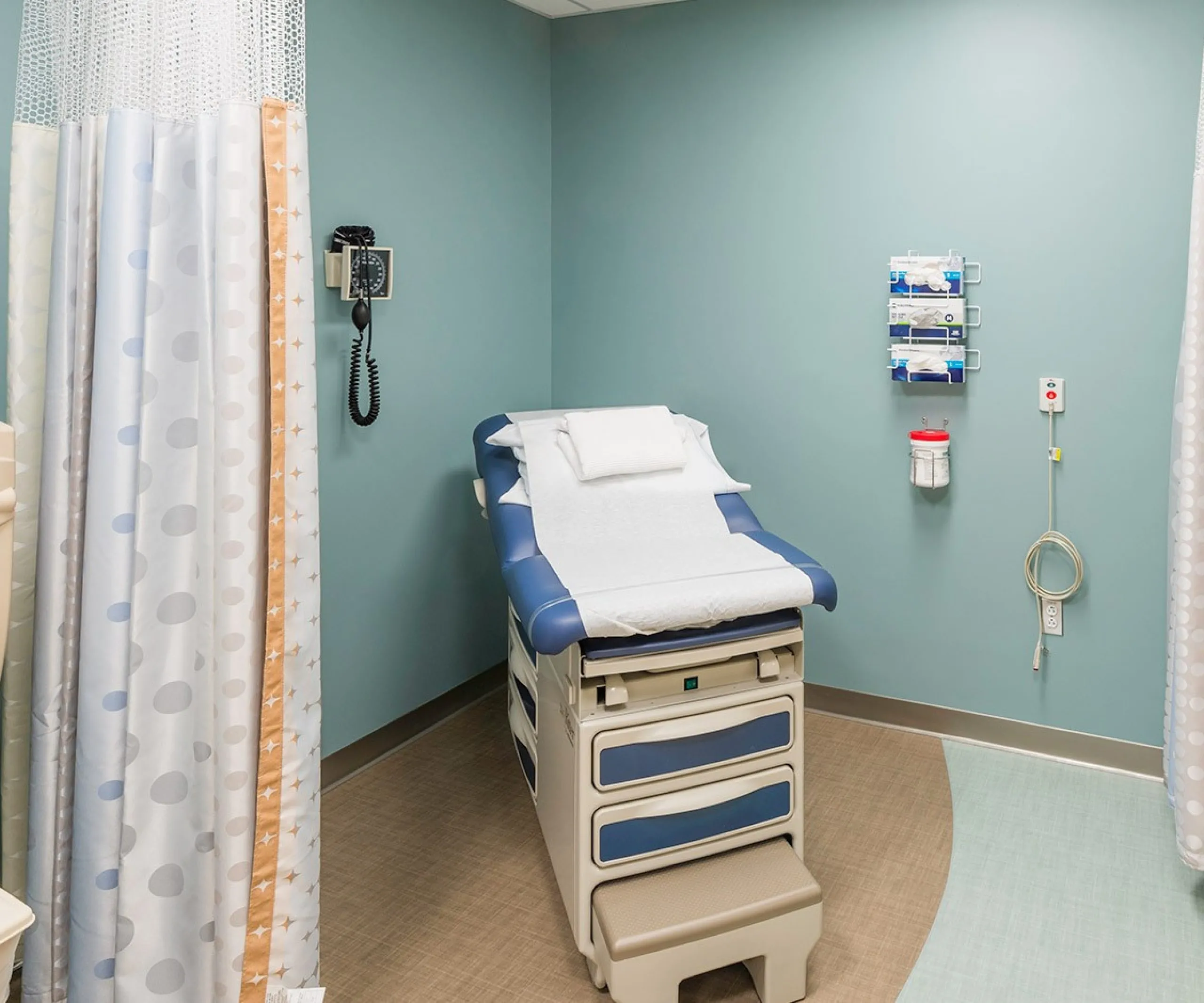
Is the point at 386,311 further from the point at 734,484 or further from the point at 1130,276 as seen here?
the point at 1130,276

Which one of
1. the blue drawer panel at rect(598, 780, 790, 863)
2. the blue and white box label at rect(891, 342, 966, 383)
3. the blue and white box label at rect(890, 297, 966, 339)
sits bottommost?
the blue drawer panel at rect(598, 780, 790, 863)

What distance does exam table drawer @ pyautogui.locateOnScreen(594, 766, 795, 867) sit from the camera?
6.46 ft

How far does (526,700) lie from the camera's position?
102 inches

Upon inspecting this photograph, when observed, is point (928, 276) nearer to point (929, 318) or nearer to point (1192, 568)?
point (929, 318)

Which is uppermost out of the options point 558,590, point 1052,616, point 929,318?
point 929,318

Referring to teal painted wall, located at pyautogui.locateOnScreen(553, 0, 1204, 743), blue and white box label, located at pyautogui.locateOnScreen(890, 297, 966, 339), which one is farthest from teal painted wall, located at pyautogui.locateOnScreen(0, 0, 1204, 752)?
blue and white box label, located at pyautogui.locateOnScreen(890, 297, 966, 339)

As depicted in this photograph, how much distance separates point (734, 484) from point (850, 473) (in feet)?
2.10

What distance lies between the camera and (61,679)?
1.66 metres

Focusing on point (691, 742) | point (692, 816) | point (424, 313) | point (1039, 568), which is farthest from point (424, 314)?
point (1039, 568)

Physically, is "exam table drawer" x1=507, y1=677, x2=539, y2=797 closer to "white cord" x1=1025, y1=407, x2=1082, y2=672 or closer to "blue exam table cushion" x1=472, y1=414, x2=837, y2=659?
"blue exam table cushion" x1=472, y1=414, x2=837, y2=659

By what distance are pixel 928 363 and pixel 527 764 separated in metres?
1.66

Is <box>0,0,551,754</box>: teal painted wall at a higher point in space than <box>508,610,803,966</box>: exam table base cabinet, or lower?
higher

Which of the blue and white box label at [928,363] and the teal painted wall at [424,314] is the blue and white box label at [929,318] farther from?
the teal painted wall at [424,314]

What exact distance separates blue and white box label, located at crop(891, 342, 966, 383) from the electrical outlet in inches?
28.2
